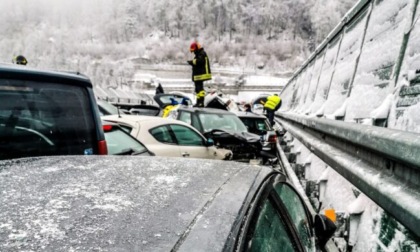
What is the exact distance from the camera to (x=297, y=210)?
2.20 meters

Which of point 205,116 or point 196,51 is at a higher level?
point 196,51

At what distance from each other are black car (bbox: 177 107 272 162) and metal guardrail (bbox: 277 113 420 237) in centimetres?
453

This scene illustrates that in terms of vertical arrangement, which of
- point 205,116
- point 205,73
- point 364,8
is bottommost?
point 205,116

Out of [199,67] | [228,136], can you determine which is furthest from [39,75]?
[199,67]

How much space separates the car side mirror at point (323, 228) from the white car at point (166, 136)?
12.0 ft

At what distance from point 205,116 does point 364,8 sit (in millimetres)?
4314

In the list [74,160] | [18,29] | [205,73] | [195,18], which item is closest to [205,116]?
[205,73]

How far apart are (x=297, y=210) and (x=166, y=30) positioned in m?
162

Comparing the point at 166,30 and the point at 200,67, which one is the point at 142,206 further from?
the point at 166,30

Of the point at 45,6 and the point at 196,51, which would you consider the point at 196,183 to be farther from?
the point at 45,6

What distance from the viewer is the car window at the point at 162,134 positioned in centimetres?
590

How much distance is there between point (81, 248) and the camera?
0.93 meters

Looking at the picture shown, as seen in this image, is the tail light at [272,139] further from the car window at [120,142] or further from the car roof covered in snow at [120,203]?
the car roof covered in snow at [120,203]

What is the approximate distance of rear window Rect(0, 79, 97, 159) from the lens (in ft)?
9.61
